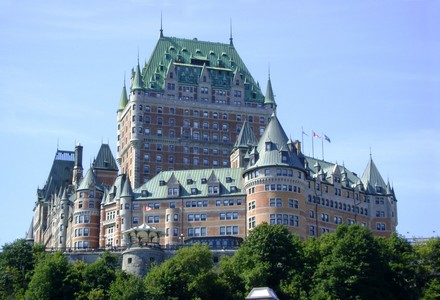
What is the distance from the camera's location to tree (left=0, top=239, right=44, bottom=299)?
16125 cm

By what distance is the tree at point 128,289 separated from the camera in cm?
14400

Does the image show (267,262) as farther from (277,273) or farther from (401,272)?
(401,272)

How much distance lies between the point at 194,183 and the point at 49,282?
4488 cm

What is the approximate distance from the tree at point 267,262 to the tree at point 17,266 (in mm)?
30768

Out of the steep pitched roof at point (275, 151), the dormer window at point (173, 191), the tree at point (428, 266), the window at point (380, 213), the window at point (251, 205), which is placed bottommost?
the tree at point (428, 266)

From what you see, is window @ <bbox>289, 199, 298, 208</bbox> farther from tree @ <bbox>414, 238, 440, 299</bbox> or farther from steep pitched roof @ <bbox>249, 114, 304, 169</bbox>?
tree @ <bbox>414, 238, 440, 299</bbox>

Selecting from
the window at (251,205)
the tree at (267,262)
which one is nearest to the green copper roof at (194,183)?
the window at (251,205)

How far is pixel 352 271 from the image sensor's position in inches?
5846

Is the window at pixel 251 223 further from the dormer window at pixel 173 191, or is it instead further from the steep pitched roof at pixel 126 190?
the steep pitched roof at pixel 126 190

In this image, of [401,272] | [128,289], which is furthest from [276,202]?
[128,289]

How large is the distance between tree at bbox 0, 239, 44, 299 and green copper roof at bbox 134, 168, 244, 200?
86.6 ft

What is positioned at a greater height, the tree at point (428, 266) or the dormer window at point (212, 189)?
the dormer window at point (212, 189)

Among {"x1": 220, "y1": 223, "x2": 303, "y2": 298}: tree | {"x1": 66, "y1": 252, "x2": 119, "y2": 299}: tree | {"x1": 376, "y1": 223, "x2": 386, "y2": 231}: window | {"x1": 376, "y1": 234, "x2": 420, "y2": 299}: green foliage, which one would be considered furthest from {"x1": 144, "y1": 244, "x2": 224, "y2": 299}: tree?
{"x1": 376, "y1": 223, "x2": 386, "y2": 231}: window

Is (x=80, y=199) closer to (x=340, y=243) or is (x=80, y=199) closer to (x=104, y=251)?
(x=104, y=251)
